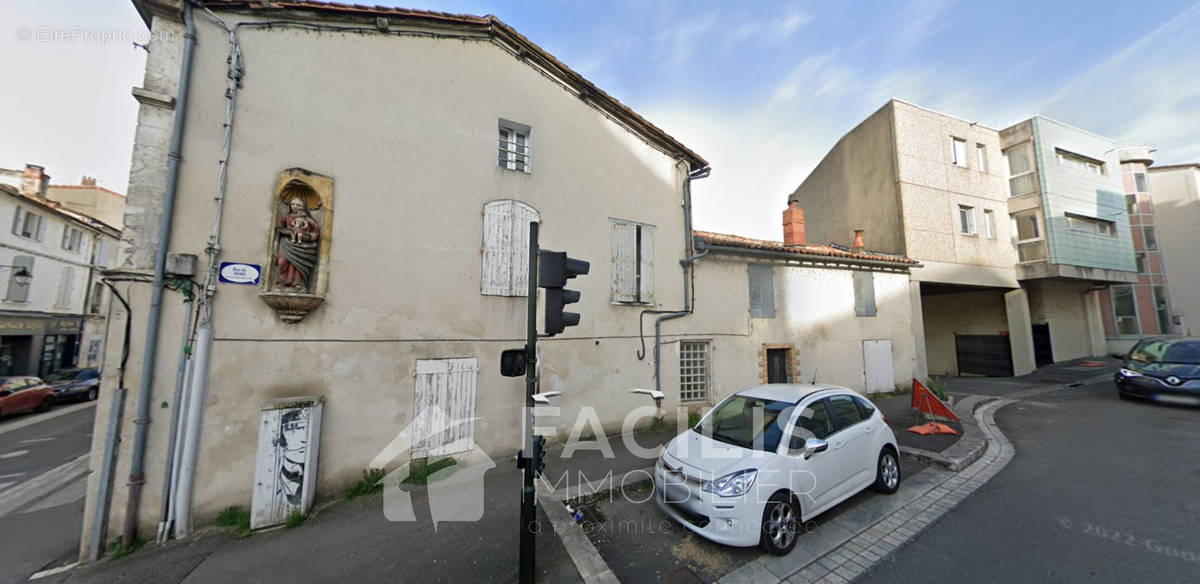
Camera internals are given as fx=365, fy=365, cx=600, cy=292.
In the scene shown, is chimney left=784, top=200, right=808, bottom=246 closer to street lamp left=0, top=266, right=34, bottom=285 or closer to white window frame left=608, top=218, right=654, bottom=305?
white window frame left=608, top=218, right=654, bottom=305

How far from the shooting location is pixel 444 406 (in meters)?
6.26

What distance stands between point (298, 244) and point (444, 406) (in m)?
3.32

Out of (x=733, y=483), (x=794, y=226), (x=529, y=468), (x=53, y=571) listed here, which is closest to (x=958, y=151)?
(x=794, y=226)

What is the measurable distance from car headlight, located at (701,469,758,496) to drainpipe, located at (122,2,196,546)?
6.87 metres

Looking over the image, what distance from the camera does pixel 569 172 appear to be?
7770 millimetres

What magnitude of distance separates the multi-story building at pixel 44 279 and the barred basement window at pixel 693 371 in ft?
78.6

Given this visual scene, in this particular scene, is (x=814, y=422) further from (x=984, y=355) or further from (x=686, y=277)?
(x=984, y=355)

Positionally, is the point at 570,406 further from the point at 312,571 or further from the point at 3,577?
the point at 3,577

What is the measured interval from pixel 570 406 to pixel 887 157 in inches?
614

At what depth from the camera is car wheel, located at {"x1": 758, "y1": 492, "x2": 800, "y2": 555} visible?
3822 millimetres

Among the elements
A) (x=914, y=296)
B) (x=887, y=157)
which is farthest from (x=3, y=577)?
(x=887, y=157)

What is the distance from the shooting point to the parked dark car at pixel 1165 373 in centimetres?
884

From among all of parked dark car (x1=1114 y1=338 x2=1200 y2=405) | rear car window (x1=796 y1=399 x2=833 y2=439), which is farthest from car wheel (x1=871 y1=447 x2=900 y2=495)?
parked dark car (x1=1114 y1=338 x2=1200 y2=405)

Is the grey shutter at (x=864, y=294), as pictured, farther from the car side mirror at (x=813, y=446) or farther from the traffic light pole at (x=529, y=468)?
the traffic light pole at (x=529, y=468)
